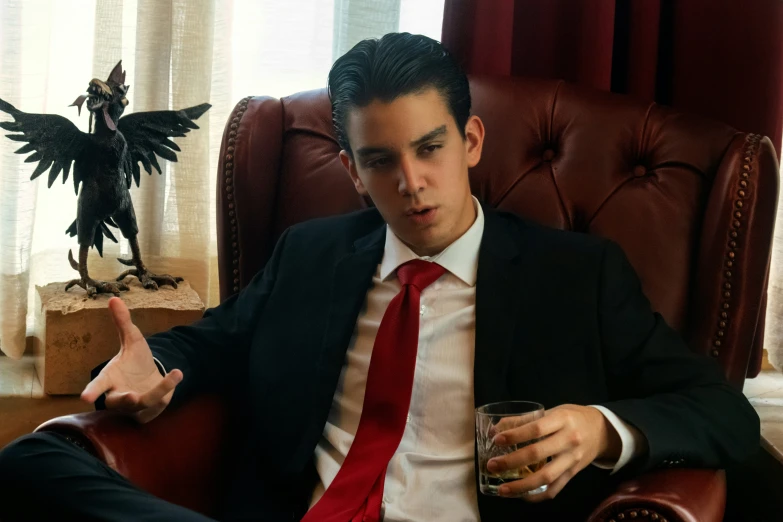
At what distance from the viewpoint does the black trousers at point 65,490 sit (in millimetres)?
1222

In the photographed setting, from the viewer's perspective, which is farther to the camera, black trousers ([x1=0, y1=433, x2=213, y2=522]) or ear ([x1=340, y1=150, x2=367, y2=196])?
ear ([x1=340, y1=150, x2=367, y2=196])

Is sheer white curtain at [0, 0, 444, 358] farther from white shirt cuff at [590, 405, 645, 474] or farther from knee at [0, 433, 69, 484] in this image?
white shirt cuff at [590, 405, 645, 474]

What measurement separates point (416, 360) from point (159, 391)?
1.31 feet

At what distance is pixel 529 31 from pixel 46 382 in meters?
1.28

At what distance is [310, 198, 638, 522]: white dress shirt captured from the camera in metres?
1.41

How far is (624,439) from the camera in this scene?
4.16 feet

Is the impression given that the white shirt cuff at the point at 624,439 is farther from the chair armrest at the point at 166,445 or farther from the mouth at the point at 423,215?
the chair armrest at the point at 166,445

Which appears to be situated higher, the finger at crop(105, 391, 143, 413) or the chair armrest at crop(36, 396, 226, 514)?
the finger at crop(105, 391, 143, 413)

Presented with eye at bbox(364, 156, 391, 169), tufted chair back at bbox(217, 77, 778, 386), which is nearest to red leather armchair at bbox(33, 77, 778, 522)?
tufted chair back at bbox(217, 77, 778, 386)

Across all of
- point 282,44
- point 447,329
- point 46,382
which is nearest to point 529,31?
point 282,44

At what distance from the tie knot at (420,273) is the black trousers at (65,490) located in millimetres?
522

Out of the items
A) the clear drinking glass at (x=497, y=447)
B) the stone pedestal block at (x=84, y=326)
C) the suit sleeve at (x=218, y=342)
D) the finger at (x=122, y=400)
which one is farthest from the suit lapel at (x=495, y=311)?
the stone pedestal block at (x=84, y=326)

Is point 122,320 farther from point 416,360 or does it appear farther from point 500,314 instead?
point 500,314

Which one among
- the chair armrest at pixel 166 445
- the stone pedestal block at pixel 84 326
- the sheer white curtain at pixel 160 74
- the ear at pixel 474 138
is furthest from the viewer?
the sheer white curtain at pixel 160 74
